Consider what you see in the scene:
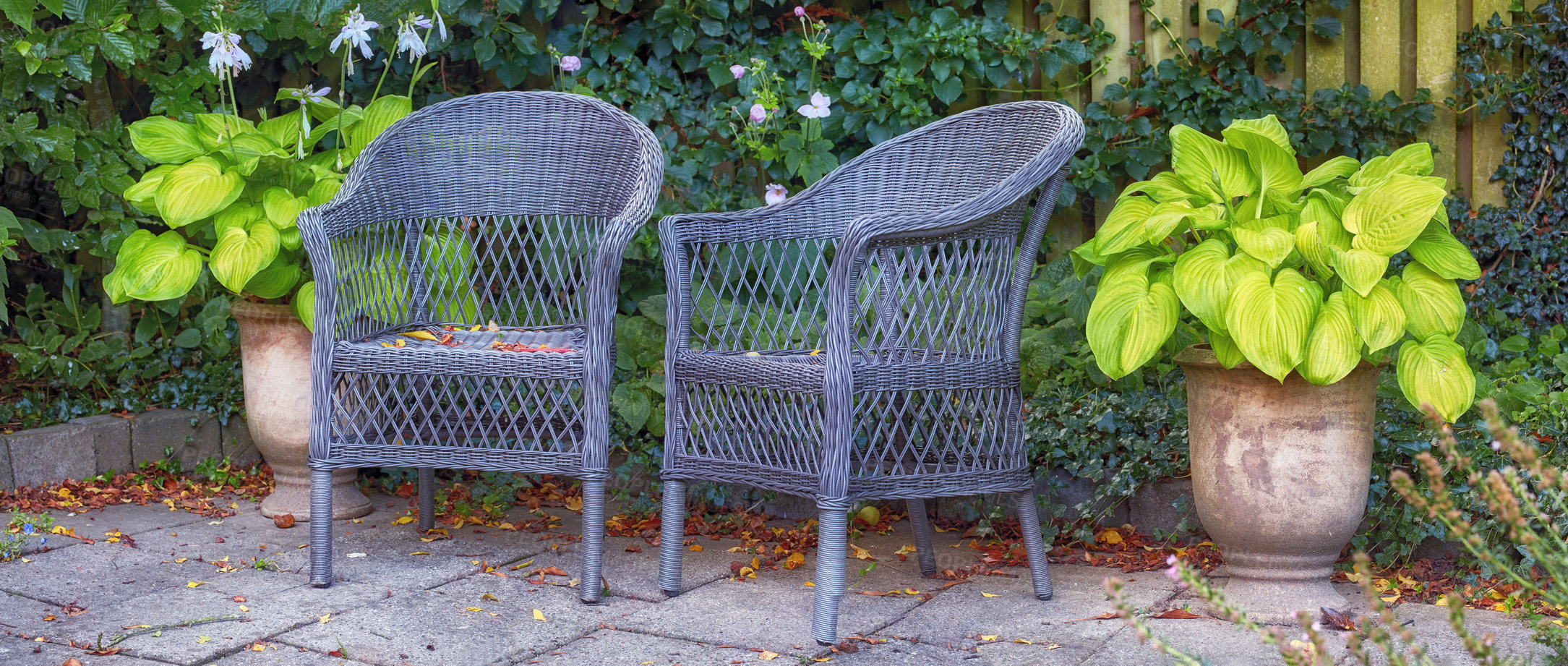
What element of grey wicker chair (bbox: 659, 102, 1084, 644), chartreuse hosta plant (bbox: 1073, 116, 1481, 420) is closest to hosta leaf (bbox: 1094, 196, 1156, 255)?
chartreuse hosta plant (bbox: 1073, 116, 1481, 420)

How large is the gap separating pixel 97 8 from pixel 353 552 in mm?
1443

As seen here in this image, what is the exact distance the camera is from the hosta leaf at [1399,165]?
202cm

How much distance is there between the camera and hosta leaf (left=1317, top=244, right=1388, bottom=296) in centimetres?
186

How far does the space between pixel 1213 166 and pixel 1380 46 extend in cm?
135

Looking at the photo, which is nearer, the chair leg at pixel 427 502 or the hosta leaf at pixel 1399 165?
the hosta leaf at pixel 1399 165

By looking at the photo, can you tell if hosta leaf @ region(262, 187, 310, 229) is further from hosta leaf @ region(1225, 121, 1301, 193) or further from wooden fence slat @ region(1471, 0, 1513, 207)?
wooden fence slat @ region(1471, 0, 1513, 207)

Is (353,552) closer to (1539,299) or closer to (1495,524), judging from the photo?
(1495,524)

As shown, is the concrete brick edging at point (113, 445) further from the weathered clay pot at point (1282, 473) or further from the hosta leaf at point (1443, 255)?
the hosta leaf at point (1443, 255)

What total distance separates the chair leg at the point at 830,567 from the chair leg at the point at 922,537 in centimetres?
41

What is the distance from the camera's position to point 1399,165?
6.66 ft

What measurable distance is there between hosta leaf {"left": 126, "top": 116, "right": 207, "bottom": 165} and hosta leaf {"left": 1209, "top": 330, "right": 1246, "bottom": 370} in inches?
80.9

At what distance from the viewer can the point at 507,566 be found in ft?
8.27

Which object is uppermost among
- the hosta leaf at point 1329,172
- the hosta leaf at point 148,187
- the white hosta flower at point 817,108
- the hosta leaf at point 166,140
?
the white hosta flower at point 817,108

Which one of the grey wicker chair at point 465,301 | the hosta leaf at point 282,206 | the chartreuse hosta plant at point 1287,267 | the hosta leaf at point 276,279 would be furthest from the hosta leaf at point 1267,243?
the hosta leaf at point 276,279
